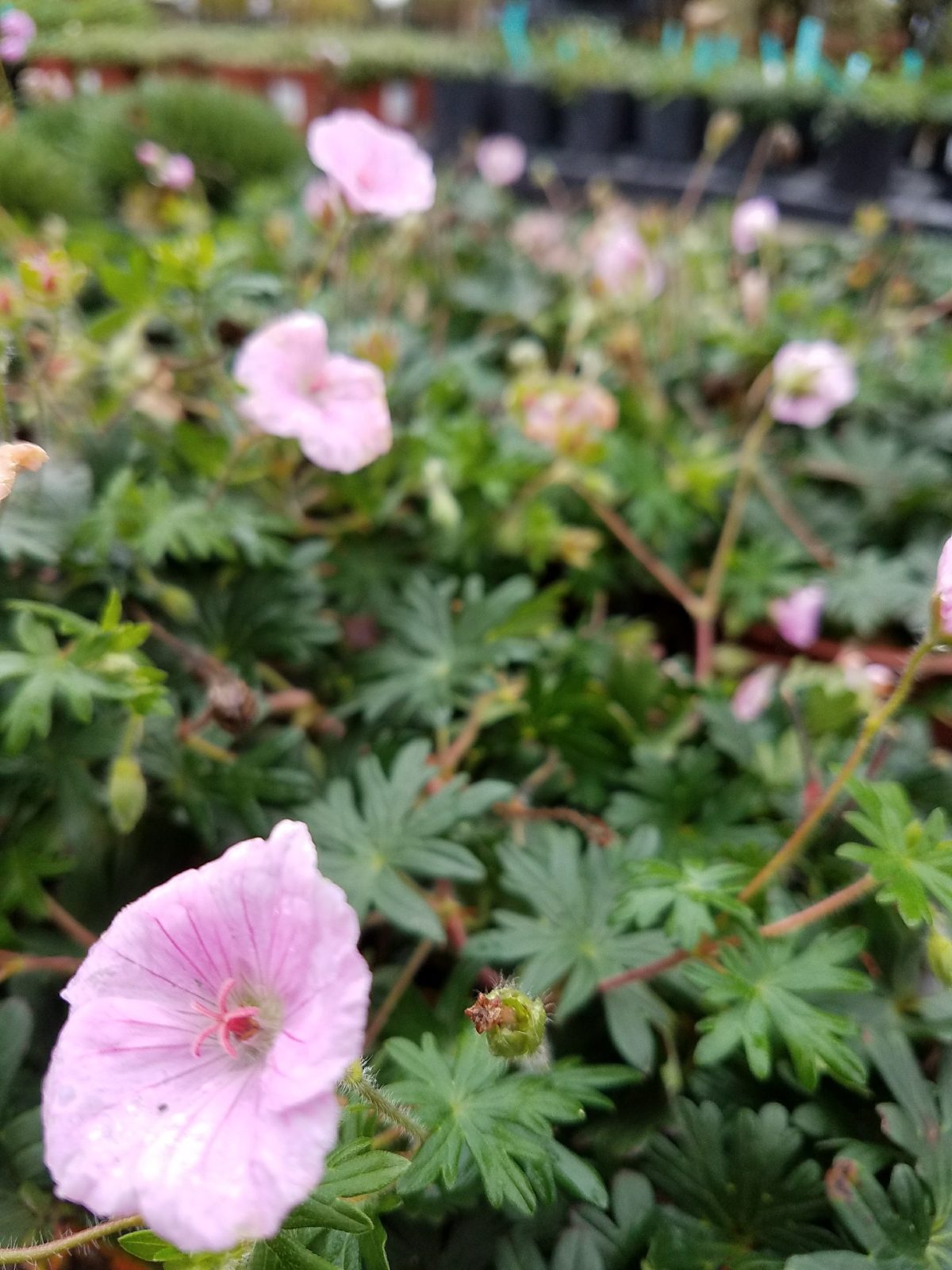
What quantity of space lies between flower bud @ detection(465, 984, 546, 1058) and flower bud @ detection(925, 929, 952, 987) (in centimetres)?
25

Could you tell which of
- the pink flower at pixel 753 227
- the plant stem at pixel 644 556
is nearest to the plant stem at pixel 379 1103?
the plant stem at pixel 644 556

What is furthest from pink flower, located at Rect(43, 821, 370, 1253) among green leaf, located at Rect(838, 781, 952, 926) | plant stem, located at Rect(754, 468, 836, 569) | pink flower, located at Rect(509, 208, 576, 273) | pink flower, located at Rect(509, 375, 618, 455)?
pink flower, located at Rect(509, 208, 576, 273)

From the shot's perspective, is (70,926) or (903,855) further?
(70,926)

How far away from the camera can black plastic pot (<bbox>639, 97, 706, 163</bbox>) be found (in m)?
2.44

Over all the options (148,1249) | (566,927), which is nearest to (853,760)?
(566,927)

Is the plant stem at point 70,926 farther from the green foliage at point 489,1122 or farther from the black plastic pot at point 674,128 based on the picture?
the black plastic pot at point 674,128

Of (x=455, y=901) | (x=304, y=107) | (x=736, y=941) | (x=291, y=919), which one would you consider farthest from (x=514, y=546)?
(x=304, y=107)

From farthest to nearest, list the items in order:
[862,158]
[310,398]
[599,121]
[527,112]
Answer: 1. [527,112]
2. [599,121]
3. [862,158]
4. [310,398]

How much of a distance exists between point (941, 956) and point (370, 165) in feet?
2.94

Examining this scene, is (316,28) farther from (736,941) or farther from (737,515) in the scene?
(736,941)

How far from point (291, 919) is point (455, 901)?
0.36 metres

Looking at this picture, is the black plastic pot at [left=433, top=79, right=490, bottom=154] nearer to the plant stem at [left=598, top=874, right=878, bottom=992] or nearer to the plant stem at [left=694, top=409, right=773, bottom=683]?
the plant stem at [left=694, top=409, right=773, bottom=683]

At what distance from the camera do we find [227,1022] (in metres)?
0.42

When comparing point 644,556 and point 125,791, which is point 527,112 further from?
point 125,791
